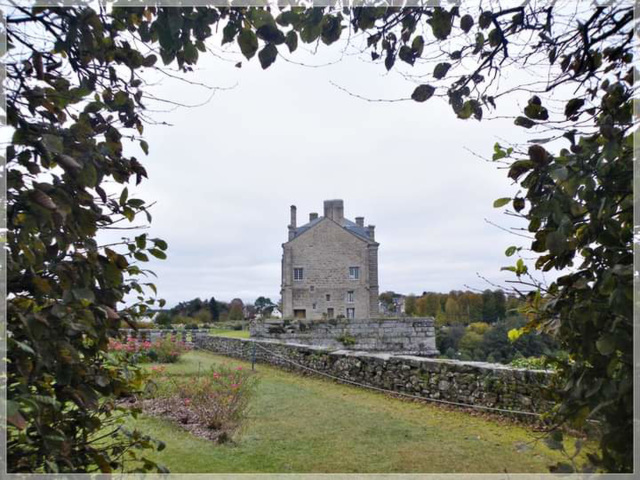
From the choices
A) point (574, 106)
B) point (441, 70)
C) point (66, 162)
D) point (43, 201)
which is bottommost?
point (43, 201)

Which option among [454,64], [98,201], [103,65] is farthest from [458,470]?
[103,65]

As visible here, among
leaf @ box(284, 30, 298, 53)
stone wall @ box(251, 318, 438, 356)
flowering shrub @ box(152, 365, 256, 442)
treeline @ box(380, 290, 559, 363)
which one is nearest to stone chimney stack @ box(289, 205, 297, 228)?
treeline @ box(380, 290, 559, 363)

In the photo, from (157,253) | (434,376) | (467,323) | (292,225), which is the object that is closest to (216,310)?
(292,225)

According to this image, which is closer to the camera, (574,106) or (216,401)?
(574,106)

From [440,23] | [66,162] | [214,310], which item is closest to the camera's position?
[66,162]

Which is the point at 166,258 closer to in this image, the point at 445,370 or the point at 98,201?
the point at 98,201

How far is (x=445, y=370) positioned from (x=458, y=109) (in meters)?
6.38

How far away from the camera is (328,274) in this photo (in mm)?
30438

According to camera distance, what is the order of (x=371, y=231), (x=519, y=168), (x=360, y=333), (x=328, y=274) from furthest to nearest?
(x=371, y=231) → (x=328, y=274) → (x=360, y=333) → (x=519, y=168)

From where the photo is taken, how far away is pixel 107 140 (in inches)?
72.0

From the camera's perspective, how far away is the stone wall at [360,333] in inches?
639

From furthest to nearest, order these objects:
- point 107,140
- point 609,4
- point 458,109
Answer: point 458,109 < point 107,140 < point 609,4

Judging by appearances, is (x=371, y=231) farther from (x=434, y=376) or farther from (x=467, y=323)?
(x=434, y=376)

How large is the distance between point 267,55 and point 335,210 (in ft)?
98.8
